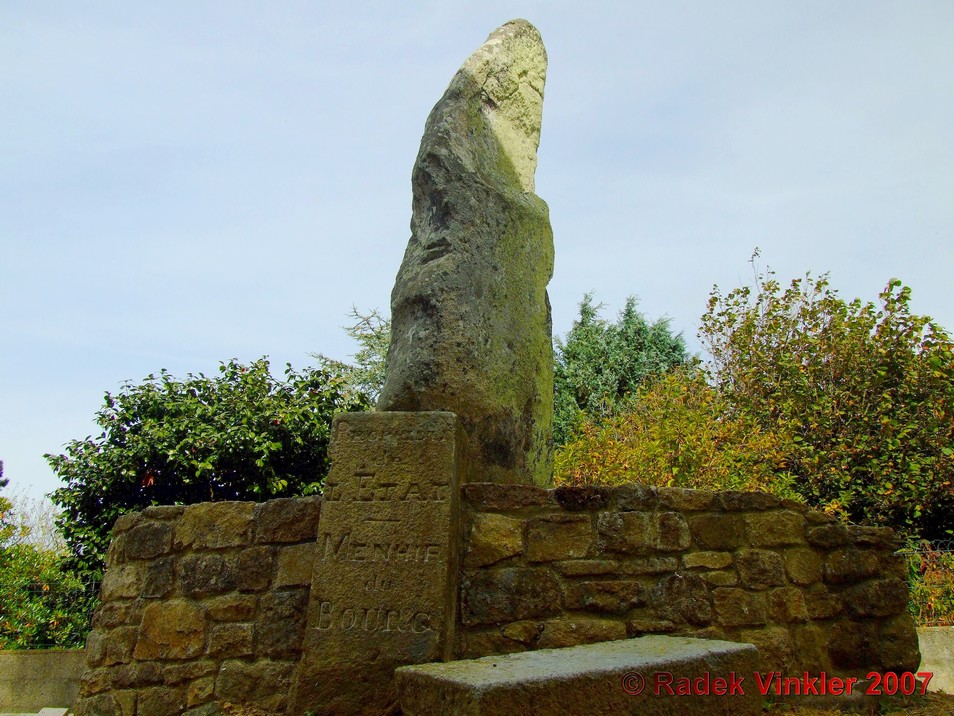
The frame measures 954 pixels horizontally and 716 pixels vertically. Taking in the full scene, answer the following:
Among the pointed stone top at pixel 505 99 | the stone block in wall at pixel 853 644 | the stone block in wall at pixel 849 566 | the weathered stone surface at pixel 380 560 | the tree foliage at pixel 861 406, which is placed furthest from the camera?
the tree foliage at pixel 861 406

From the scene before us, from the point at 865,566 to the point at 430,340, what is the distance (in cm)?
248

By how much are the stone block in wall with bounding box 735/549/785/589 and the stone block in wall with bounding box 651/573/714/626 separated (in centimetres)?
23

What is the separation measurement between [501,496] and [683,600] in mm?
969

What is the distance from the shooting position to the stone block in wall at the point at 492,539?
3164 millimetres

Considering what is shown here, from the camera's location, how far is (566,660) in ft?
8.09

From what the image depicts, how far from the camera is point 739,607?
11.1 ft

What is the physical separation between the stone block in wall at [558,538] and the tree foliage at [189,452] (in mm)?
5247

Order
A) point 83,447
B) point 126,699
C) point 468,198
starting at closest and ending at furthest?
point 126,699
point 468,198
point 83,447

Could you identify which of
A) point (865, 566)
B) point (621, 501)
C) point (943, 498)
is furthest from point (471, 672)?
point (943, 498)

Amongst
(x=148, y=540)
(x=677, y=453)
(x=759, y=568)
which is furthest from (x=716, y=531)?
(x=677, y=453)

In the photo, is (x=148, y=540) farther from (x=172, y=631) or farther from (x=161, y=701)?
(x=161, y=701)

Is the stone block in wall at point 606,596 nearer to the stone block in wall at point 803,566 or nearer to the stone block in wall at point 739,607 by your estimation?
the stone block in wall at point 739,607

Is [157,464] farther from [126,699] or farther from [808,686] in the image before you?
[808,686]

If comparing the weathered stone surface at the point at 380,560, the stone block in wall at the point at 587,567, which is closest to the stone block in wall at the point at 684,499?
the stone block in wall at the point at 587,567
